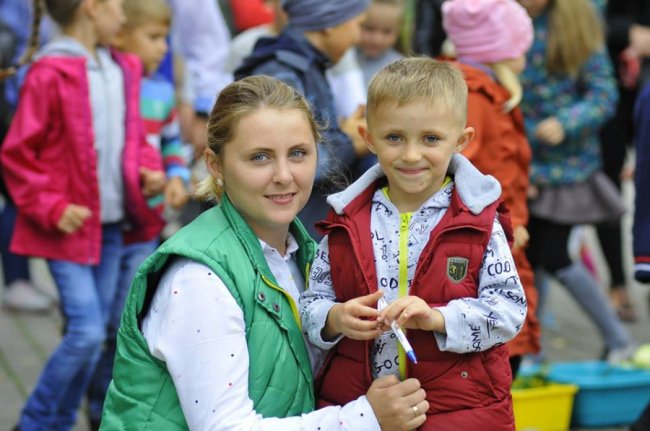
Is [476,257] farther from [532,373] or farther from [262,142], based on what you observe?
[532,373]

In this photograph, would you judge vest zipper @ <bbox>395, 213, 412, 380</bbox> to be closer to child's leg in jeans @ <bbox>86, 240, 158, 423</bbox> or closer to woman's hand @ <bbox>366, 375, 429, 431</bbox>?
woman's hand @ <bbox>366, 375, 429, 431</bbox>

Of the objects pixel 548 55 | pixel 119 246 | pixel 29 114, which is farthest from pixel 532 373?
pixel 29 114

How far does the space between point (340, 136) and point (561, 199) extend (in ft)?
6.32

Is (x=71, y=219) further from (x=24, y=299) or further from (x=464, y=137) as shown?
(x=24, y=299)

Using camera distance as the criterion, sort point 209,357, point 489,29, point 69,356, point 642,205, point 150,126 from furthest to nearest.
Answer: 1. point 150,126
2. point 69,356
3. point 489,29
4. point 642,205
5. point 209,357

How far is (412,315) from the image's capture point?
269cm

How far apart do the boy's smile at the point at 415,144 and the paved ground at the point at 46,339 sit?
2.93m

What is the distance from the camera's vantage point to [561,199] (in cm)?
613

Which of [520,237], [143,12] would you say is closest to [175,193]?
[143,12]

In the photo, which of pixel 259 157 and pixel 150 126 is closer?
pixel 259 157

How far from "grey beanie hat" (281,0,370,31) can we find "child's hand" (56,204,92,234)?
110 cm

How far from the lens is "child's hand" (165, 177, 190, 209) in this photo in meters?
5.46

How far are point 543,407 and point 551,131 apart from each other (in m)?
1.32

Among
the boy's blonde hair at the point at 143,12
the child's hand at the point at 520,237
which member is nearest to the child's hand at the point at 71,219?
the boy's blonde hair at the point at 143,12
